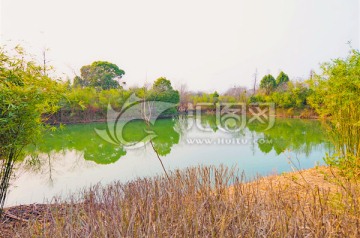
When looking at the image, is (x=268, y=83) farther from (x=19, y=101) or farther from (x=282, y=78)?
(x=19, y=101)

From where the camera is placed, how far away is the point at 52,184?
494cm

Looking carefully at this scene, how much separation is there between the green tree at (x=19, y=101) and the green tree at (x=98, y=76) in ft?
71.8

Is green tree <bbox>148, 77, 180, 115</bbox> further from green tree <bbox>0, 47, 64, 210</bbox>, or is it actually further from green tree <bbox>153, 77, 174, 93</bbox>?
green tree <bbox>0, 47, 64, 210</bbox>

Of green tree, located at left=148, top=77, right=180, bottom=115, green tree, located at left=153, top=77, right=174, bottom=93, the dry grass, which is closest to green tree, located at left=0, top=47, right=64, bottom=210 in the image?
the dry grass

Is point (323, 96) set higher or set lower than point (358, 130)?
higher

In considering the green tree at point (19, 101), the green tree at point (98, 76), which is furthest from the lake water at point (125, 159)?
the green tree at point (98, 76)

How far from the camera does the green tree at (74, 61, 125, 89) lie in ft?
78.8

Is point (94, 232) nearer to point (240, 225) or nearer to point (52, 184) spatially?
point (240, 225)

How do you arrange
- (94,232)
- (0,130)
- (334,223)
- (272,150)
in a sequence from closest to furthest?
(94,232), (334,223), (0,130), (272,150)

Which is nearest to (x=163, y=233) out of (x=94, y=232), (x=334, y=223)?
(x=94, y=232)

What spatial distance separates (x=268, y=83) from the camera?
22.4 metres

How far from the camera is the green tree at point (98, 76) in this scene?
946 inches

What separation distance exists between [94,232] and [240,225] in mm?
921

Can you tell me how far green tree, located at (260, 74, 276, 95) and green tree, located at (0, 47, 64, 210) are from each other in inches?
852
